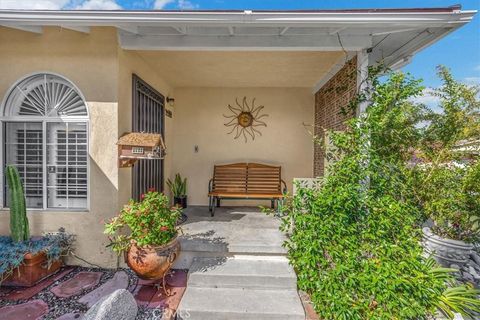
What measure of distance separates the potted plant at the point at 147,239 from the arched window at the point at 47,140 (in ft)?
3.72

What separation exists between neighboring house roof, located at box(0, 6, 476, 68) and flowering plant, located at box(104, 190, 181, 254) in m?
2.27

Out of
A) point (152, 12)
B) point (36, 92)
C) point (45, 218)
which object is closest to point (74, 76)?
point (36, 92)

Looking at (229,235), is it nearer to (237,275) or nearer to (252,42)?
(237,275)

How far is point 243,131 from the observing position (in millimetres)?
6254

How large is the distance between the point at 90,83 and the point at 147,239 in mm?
2406

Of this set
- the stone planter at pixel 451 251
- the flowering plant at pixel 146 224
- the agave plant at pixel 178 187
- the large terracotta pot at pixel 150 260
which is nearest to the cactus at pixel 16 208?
the flowering plant at pixel 146 224

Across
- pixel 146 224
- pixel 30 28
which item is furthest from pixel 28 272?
pixel 30 28

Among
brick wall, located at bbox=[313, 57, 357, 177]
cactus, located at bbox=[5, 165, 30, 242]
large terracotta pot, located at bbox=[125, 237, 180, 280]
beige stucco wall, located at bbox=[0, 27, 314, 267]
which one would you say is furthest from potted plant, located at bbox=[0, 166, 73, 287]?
brick wall, located at bbox=[313, 57, 357, 177]

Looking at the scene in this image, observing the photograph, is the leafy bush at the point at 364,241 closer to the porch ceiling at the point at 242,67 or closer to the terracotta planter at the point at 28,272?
the porch ceiling at the point at 242,67

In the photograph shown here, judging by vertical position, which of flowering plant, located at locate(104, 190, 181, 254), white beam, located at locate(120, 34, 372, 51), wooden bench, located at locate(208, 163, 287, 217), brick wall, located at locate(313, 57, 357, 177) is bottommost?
flowering plant, located at locate(104, 190, 181, 254)

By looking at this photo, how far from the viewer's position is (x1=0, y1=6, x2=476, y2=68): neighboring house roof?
298cm

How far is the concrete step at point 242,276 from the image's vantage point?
3105 millimetres

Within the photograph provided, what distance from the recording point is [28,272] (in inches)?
127

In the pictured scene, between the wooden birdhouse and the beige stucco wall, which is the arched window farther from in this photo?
the wooden birdhouse
